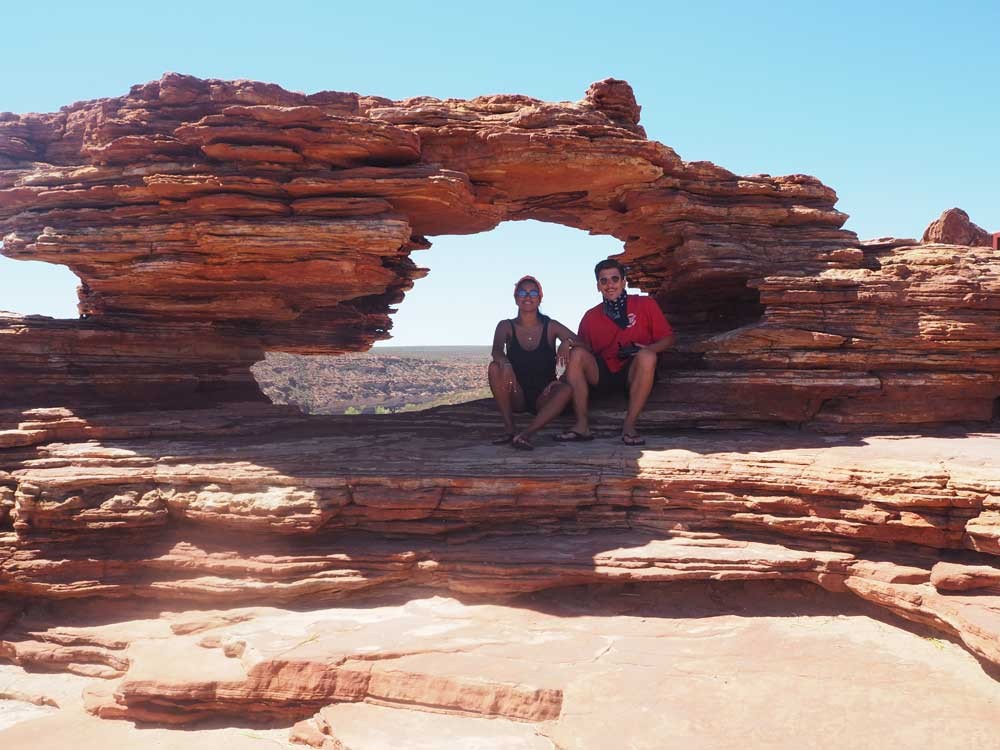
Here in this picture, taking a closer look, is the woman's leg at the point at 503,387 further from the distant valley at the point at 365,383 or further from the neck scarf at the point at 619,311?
the distant valley at the point at 365,383

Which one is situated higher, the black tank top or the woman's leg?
the black tank top

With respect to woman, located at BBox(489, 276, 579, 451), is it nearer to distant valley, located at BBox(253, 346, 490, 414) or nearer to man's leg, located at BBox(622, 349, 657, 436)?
man's leg, located at BBox(622, 349, 657, 436)

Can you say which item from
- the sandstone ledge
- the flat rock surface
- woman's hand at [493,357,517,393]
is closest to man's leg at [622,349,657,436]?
the sandstone ledge

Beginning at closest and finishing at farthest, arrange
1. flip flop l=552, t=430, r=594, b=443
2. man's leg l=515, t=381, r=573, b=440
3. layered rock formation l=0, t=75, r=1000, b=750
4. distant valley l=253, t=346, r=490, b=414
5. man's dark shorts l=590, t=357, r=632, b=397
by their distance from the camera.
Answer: layered rock formation l=0, t=75, r=1000, b=750, man's leg l=515, t=381, r=573, b=440, flip flop l=552, t=430, r=594, b=443, man's dark shorts l=590, t=357, r=632, b=397, distant valley l=253, t=346, r=490, b=414

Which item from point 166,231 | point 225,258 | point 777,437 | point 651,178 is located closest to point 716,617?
point 777,437

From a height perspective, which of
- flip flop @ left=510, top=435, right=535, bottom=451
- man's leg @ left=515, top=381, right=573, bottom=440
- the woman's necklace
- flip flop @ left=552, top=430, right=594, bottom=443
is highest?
the woman's necklace

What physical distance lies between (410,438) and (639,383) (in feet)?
10.8

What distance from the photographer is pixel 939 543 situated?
23.5 ft

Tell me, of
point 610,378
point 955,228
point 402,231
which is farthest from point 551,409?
point 955,228

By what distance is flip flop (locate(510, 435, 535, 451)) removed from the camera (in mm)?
9010

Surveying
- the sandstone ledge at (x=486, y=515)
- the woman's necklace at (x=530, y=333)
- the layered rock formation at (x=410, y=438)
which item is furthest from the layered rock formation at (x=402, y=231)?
the woman's necklace at (x=530, y=333)

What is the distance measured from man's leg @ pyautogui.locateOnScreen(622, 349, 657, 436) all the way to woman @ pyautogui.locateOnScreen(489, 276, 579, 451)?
2.67 feet

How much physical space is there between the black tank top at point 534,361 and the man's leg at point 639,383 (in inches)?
48.1

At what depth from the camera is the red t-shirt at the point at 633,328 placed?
32.8 ft
